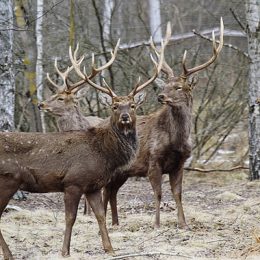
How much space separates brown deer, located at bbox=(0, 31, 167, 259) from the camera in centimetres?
736

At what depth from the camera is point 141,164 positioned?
9.81 metres

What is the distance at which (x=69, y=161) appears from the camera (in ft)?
25.0

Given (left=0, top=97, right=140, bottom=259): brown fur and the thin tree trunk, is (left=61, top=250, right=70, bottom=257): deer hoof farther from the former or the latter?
the thin tree trunk

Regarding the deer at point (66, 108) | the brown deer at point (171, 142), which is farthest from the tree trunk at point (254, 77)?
the brown deer at point (171, 142)

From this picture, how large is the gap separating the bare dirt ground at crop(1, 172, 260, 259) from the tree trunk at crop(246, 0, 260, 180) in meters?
0.62

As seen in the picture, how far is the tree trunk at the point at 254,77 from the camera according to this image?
12664 mm

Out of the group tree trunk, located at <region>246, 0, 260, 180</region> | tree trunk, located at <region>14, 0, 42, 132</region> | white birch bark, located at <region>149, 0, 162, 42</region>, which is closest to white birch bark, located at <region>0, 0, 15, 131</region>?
tree trunk, located at <region>14, 0, 42, 132</region>

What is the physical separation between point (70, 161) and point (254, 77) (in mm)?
6048

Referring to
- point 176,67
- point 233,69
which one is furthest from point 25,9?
point 233,69

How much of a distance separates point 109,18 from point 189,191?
4.98 metres

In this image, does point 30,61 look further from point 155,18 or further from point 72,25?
point 155,18

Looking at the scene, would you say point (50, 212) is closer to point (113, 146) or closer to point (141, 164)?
point (141, 164)

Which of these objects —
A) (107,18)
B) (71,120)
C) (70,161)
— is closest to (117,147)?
(70,161)

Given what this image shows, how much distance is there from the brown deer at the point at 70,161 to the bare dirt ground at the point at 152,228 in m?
0.56
